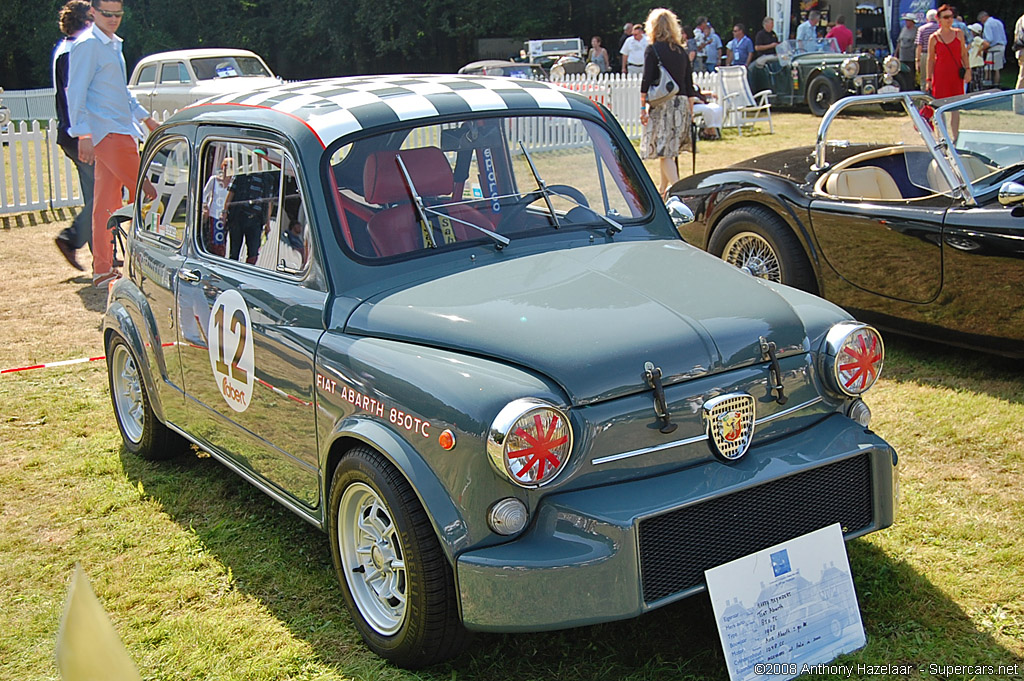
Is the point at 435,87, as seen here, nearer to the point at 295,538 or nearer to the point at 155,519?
the point at 295,538

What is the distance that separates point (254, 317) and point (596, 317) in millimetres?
1376

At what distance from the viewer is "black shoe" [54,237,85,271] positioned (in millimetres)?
9938

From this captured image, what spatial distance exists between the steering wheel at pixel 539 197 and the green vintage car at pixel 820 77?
16980mm

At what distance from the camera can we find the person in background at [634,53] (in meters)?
20.0

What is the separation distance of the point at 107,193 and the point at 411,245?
19.0 feet

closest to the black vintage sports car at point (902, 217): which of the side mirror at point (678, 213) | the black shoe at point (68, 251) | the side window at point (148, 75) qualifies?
the side mirror at point (678, 213)

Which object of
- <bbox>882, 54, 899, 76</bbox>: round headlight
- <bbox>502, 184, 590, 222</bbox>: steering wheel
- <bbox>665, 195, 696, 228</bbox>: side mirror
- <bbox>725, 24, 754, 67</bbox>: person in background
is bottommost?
<bbox>665, 195, 696, 228</bbox>: side mirror

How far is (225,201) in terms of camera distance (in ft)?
14.2

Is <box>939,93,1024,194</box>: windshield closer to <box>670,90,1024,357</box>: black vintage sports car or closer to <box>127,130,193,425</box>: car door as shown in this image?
<box>670,90,1024,357</box>: black vintage sports car

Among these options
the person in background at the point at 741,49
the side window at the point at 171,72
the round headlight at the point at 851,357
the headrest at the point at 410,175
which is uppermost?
the person in background at the point at 741,49

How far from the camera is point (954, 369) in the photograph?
588 cm

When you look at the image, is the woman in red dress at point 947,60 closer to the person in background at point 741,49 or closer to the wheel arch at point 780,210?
the wheel arch at point 780,210

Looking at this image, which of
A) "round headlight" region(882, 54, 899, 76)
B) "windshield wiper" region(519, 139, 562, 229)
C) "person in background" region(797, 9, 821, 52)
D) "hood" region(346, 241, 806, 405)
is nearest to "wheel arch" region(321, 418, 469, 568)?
"hood" region(346, 241, 806, 405)

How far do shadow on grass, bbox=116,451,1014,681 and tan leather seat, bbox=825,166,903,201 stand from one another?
9.97 feet
